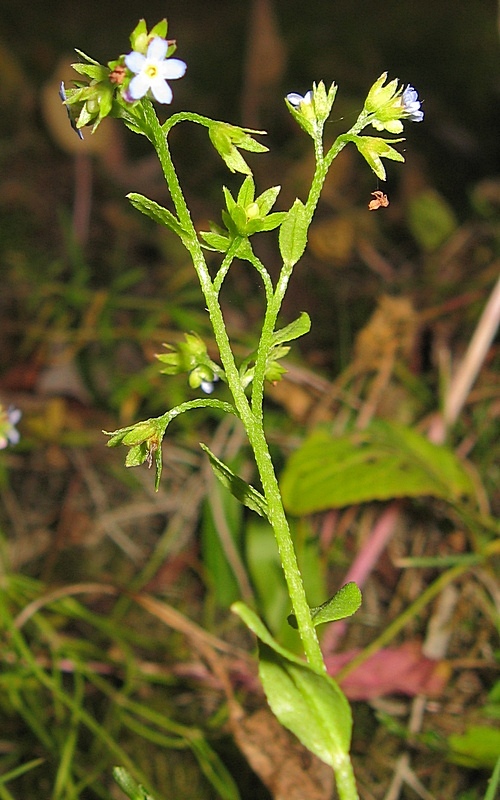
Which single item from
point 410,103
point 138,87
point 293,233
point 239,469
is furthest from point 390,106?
point 239,469

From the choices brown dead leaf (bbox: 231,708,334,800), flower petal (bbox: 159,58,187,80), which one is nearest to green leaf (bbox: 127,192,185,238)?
flower petal (bbox: 159,58,187,80)

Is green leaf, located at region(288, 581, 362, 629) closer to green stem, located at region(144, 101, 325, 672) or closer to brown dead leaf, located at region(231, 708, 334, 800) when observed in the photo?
green stem, located at region(144, 101, 325, 672)

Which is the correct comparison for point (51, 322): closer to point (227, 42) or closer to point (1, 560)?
point (1, 560)

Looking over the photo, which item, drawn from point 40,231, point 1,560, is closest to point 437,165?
point 40,231

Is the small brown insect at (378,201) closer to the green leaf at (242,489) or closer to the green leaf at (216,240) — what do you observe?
the green leaf at (216,240)

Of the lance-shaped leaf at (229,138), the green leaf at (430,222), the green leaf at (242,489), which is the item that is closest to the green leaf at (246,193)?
the lance-shaped leaf at (229,138)
